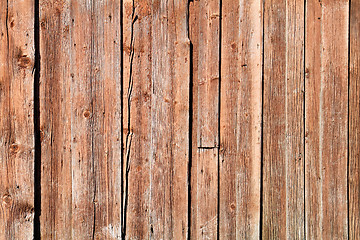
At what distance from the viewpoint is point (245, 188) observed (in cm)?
168

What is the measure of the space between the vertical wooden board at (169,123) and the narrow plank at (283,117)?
0.48 metres

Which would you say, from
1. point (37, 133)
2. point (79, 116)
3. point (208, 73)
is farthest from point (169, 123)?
point (37, 133)

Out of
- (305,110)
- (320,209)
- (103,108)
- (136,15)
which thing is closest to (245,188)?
(320,209)

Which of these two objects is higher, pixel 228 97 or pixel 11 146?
pixel 228 97

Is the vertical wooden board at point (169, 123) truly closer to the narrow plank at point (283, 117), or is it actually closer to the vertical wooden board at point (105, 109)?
the vertical wooden board at point (105, 109)

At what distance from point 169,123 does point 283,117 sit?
2.23 ft

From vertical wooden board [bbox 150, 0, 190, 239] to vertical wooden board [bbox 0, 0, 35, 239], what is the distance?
0.70 m

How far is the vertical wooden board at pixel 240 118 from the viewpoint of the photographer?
168 cm

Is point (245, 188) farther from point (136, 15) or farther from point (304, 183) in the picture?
point (136, 15)

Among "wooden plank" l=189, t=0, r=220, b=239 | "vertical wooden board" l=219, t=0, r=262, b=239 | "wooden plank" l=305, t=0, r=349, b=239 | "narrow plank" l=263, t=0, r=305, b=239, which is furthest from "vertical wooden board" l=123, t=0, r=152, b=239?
"wooden plank" l=305, t=0, r=349, b=239

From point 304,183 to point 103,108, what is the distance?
1.27 meters

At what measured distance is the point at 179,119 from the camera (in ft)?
5.48

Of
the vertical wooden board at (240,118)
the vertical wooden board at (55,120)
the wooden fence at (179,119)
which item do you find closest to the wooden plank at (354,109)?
the wooden fence at (179,119)

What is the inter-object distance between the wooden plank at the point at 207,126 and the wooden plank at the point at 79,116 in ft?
1.53
